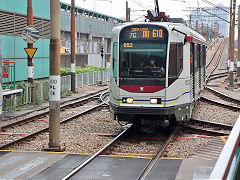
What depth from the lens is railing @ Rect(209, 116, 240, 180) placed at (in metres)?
1.85

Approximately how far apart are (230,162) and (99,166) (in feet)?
22.1

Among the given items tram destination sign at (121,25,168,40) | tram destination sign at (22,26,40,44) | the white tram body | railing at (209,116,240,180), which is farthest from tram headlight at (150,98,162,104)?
tram destination sign at (22,26,40,44)

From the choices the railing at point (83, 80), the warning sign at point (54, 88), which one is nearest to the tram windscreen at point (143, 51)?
the warning sign at point (54, 88)

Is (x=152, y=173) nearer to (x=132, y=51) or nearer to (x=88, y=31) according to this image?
(x=132, y=51)

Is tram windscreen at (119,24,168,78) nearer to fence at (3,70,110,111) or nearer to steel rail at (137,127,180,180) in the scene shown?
steel rail at (137,127,180,180)

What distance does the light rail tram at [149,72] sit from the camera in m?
11.4

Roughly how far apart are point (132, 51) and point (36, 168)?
4783 mm

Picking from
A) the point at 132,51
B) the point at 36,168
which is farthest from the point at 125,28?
the point at 36,168

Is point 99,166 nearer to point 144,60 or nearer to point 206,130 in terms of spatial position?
point 144,60

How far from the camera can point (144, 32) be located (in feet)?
38.0

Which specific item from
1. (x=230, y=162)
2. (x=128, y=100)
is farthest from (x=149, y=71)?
(x=230, y=162)

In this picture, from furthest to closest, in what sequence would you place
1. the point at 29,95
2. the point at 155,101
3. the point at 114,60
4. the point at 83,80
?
the point at 83,80 < the point at 29,95 < the point at 114,60 < the point at 155,101

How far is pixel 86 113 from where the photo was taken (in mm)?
17578

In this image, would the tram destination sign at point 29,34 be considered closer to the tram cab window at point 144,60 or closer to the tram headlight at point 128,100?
the tram cab window at point 144,60
